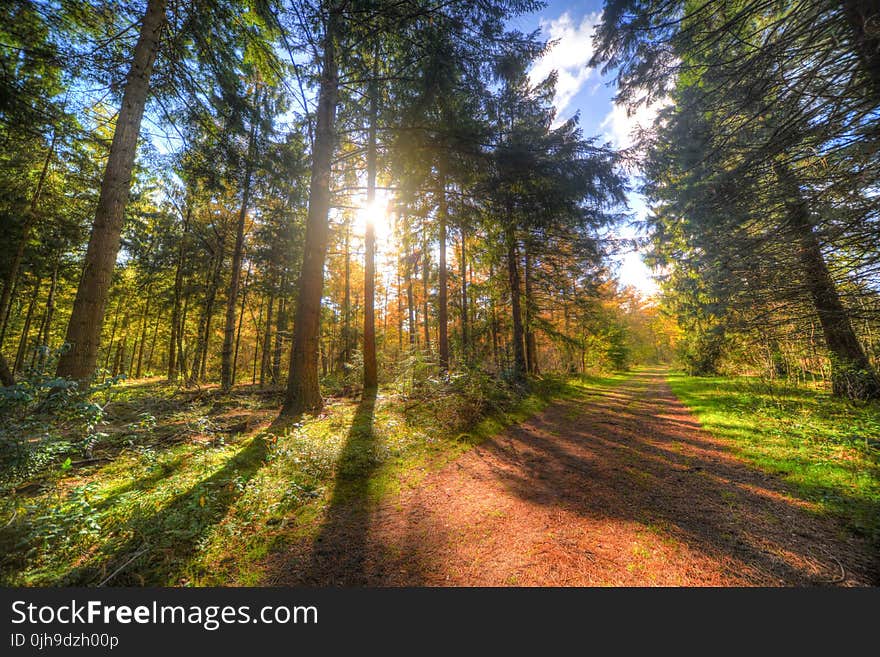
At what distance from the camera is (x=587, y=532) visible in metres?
2.79

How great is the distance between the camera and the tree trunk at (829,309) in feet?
14.9

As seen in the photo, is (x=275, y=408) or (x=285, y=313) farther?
(x=285, y=313)

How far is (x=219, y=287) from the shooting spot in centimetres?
1680

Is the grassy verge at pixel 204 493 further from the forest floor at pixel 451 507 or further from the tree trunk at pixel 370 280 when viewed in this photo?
the tree trunk at pixel 370 280

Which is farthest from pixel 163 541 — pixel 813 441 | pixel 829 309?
pixel 829 309

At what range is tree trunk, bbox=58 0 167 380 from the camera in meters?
4.04

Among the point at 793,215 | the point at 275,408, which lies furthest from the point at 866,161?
the point at 275,408

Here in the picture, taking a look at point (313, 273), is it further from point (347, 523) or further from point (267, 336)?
point (267, 336)

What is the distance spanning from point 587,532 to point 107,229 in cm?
745

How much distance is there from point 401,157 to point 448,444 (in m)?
7.13

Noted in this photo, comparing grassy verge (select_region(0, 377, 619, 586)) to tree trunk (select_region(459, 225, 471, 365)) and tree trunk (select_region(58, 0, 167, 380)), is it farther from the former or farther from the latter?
tree trunk (select_region(459, 225, 471, 365))

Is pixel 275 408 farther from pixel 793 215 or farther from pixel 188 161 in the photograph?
pixel 793 215

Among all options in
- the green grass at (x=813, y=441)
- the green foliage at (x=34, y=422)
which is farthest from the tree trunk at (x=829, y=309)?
the green foliage at (x=34, y=422)

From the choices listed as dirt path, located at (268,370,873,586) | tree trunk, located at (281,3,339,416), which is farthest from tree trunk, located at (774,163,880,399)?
tree trunk, located at (281,3,339,416)
